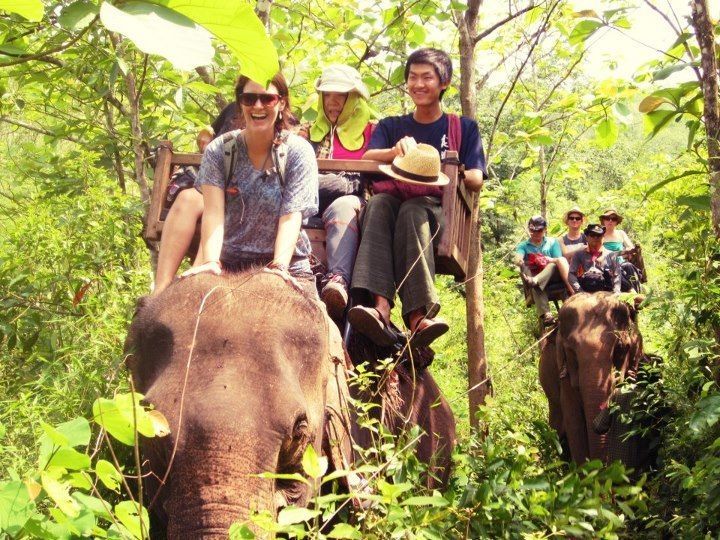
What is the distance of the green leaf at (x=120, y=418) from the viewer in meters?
2.21

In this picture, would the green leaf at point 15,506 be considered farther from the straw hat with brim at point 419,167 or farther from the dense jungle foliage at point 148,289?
the straw hat with brim at point 419,167

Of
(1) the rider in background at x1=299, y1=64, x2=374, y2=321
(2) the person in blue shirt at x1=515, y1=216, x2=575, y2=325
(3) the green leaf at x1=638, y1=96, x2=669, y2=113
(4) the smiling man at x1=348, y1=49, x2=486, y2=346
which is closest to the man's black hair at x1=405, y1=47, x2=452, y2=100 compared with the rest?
(4) the smiling man at x1=348, y1=49, x2=486, y2=346

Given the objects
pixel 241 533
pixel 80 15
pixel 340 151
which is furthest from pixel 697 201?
pixel 80 15

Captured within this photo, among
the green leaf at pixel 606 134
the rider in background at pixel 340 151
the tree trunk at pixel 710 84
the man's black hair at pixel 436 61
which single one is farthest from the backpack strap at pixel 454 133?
the tree trunk at pixel 710 84

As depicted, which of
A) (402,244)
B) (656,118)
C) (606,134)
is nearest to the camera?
(656,118)

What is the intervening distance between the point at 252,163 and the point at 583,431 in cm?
→ 650

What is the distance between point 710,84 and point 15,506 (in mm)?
2821

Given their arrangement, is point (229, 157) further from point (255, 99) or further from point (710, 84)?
point (710, 84)

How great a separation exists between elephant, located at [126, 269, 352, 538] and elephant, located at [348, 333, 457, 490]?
62cm

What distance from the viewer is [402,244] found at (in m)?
5.11

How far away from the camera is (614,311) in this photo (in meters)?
9.84

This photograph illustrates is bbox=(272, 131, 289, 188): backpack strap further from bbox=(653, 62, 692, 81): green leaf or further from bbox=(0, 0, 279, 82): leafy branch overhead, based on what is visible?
bbox=(0, 0, 279, 82): leafy branch overhead

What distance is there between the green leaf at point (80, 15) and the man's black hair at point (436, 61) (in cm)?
480

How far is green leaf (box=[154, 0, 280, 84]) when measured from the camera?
891 millimetres
